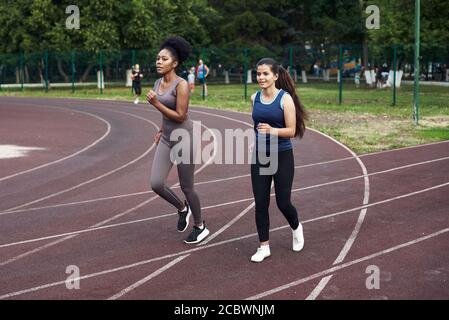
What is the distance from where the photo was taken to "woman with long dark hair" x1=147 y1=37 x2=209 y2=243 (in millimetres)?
6164

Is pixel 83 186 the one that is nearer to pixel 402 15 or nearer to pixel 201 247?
pixel 201 247

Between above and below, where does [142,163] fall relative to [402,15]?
below

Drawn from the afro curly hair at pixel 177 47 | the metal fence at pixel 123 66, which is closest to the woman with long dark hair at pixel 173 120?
the afro curly hair at pixel 177 47

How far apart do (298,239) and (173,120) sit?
5.59 ft

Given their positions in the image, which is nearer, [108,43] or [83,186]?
[83,186]

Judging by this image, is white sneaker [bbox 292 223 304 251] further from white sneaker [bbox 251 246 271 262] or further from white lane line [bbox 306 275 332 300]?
white lane line [bbox 306 275 332 300]

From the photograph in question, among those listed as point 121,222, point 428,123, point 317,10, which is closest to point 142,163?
point 121,222

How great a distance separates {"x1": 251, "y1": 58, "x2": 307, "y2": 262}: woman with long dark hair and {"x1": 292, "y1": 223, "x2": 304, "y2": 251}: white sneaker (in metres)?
0.33

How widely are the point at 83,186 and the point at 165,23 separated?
114ft

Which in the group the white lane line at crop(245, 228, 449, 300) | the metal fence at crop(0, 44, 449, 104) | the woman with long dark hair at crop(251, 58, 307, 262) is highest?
the metal fence at crop(0, 44, 449, 104)

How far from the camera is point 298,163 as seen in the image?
463 inches

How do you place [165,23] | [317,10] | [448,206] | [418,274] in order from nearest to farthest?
[418,274] < [448,206] < [165,23] < [317,10]

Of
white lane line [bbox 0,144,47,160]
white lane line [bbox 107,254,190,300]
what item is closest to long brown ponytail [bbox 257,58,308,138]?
white lane line [bbox 107,254,190,300]

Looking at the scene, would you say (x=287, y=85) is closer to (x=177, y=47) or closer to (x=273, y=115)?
(x=273, y=115)
